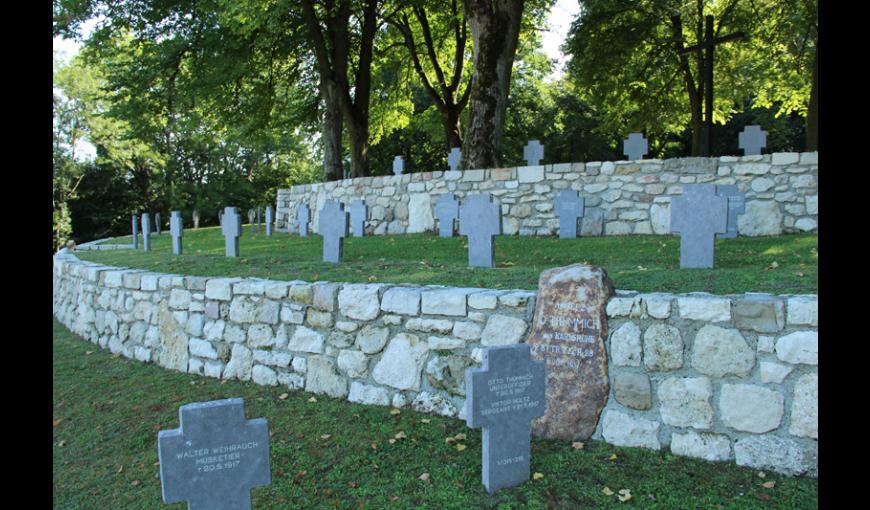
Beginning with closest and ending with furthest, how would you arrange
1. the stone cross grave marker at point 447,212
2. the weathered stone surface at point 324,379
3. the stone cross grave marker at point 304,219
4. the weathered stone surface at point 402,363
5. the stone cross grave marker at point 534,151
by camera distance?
1. the weathered stone surface at point 402,363
2. the weathered stone surface at point 324,379
3. the stone cross grave marker at point 447,212
4. the stone cross grave marker at point 534,151
5. the stone cross grave marker at point 304,219

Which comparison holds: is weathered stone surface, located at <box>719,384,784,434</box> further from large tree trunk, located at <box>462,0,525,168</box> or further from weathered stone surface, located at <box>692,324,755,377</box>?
large tree trunk, located at <box>462,0,525,168</box>

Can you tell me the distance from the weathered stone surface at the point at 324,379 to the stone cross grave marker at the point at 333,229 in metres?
2.54

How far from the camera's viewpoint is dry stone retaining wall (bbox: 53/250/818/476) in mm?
3670

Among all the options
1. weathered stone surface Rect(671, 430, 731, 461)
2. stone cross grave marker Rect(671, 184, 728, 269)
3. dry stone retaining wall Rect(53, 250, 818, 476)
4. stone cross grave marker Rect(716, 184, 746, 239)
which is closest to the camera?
dry stone retaining wall Rect(53, 250, 818, 476)

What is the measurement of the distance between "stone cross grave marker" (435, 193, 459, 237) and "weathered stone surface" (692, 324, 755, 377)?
701 centimetres

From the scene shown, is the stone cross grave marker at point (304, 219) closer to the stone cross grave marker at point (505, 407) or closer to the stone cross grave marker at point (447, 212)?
the stone cross grave marker at point (447, 212)

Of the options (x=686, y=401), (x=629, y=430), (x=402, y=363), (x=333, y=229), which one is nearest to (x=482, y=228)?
(x=333, y=229)

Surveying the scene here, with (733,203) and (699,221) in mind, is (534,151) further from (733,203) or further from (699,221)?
(699,221)

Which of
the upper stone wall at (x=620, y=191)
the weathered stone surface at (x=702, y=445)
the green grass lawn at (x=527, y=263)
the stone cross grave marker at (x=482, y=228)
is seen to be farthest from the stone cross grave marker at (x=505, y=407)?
the upper stone wall at (x=620, y=191)

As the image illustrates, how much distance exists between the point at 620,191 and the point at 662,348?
644cm

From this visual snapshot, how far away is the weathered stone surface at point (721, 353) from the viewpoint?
3758 mm

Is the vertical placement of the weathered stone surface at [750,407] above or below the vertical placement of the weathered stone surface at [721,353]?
below

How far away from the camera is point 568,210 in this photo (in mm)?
9828

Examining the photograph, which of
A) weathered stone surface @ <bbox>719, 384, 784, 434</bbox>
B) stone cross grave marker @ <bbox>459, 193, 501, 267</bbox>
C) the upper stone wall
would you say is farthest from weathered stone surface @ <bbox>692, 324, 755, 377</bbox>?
the upper stone wall
